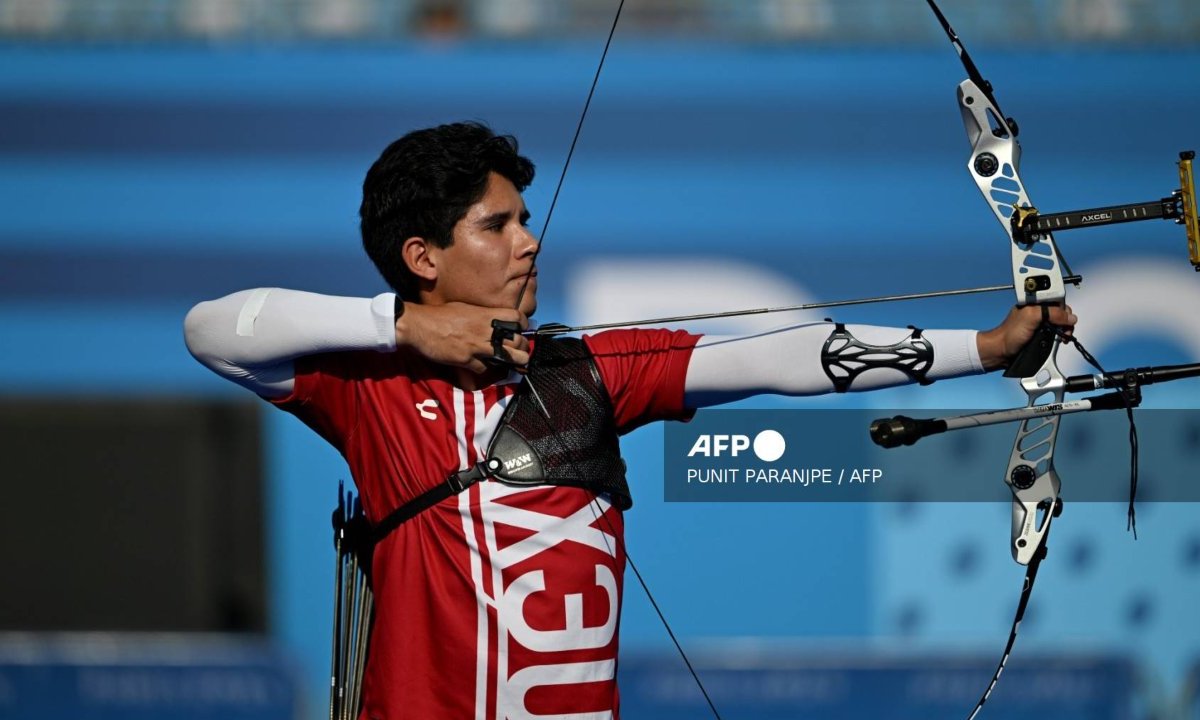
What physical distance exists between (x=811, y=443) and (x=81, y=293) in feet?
5.01

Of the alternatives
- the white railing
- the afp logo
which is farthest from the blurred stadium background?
the afp logo

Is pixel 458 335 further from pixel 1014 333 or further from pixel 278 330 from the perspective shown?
pixel 1014 333

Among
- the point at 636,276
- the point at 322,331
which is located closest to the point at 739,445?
the point at 636,276

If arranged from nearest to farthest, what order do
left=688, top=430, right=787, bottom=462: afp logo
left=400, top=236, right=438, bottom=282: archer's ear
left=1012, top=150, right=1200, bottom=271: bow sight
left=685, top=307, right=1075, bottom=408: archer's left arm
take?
left=1012, top=150, right=1200, bottom=271: bow sight < left=685, top=307, right=1075, bottom=408: archer's left arm < left=400, top=236, right=438, bottom=282: archer's ear < left=688, top=430, right=787, bottom=462: afp logo

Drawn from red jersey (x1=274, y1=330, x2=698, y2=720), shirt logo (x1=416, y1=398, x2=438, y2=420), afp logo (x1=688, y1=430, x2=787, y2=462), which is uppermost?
afp logo (x1=688, y1=430, x2=787, y2=462)

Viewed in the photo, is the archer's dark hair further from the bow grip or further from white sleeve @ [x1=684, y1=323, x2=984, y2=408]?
the bow grip

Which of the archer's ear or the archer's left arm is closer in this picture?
the archer's left arm

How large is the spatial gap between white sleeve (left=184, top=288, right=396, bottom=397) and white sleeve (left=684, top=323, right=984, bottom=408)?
402 mm

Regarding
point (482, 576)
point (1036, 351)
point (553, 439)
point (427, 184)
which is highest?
point (427, 184)

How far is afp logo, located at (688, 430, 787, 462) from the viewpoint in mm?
2627

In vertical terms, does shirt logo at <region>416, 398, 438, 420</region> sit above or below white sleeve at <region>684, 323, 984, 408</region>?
below

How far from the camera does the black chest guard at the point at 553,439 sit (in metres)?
1.72

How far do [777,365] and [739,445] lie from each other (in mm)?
878

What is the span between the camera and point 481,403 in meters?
1.77
